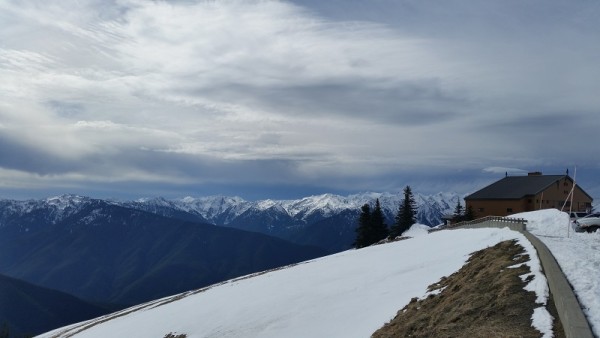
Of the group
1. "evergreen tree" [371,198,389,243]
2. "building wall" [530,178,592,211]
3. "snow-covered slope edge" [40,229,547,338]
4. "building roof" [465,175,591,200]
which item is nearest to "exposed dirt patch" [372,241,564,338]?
"snow-covered slope edge" [40,229,547,338]

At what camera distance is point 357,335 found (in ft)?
62.4

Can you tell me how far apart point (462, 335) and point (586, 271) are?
547 centimetres

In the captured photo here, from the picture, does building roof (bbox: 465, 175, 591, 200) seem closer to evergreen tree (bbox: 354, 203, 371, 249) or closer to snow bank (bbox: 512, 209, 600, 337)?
evergreen tree (bbox: 354, 203, 371, 249)

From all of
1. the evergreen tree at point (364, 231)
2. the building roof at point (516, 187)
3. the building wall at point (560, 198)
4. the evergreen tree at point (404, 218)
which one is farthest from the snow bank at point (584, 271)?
the evergreen tree at point (404, 218)

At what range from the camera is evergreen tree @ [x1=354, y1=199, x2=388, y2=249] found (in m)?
83.6

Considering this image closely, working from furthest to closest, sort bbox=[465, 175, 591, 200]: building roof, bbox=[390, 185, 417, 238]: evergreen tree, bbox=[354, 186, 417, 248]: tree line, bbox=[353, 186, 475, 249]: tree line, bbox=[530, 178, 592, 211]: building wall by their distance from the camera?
bbox=[390, 185, 417, 238]: evergreen tree, bbox=[354, 186, 417, 248]: tree line, bbox=[353, 186, 475, 249]: tree line, bbox=[465, 175, 591, 200]: building roof, bbox=[530, 178, 592, 211]: building wall

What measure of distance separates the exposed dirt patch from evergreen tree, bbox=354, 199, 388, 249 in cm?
6202

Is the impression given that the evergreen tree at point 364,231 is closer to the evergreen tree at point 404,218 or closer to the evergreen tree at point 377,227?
the evergreen tree at point 377,227

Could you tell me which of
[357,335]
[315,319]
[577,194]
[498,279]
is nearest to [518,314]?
[498,279]

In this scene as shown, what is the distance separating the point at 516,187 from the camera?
8331 centimetres

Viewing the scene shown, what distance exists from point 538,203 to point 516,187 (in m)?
5.67

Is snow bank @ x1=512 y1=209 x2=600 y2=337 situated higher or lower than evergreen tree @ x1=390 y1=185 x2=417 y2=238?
lower

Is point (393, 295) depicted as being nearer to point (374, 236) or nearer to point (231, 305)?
point (231, 305)

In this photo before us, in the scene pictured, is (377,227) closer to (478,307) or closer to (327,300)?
(327,300)
